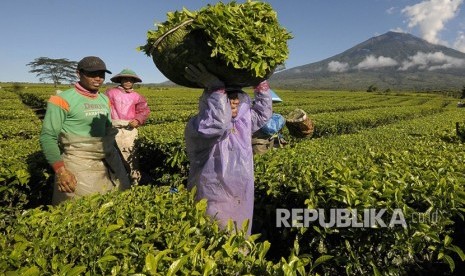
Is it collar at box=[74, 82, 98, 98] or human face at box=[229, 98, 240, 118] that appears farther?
collar at box=[74, 82, 98, 98]

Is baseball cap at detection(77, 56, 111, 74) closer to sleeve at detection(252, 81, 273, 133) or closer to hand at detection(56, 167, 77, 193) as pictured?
hand at detection(56, 167, 77, 193)

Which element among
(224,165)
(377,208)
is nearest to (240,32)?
(224,165)

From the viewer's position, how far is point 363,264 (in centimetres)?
306

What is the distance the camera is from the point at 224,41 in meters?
2.53

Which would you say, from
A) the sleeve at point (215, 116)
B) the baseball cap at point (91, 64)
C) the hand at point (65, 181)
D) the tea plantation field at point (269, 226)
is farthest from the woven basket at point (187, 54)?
the hand at point (65, 181)

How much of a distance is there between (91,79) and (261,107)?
2134 millimetres

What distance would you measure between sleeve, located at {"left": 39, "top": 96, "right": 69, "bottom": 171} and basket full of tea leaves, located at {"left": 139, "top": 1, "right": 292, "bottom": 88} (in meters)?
1.63

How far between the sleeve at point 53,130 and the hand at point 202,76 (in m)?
1.91

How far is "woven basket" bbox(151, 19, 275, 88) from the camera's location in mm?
2684

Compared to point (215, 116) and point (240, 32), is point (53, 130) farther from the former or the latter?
point (240, 32)

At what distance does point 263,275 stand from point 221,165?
1283 mm

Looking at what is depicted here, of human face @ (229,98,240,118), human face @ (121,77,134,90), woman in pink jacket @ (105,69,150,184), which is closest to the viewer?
human face @ (229,98,240,118)

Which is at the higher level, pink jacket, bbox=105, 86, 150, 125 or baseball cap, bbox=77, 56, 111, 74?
baseball cap, bbox=77, 56, 111, 74

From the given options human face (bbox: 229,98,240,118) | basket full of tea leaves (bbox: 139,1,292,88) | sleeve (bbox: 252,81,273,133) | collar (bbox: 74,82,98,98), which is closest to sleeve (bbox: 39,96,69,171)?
collar (bbox: 74,82,98,98)
